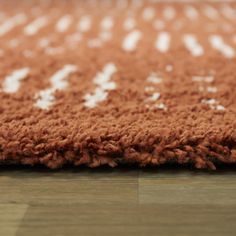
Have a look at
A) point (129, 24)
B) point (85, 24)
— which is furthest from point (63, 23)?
point (129, 24)

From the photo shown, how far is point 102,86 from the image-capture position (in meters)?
0.75

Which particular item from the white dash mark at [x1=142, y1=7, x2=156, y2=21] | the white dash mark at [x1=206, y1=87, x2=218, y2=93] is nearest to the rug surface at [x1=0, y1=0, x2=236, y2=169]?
the white dash mark at [x1=206, y1=87, x2=218, y2=93]

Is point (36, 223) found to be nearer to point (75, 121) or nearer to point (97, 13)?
point (75, 121)

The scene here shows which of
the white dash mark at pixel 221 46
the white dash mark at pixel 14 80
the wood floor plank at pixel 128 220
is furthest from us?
the white dash mark at pixel 221 46

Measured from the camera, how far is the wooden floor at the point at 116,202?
1.33 feet

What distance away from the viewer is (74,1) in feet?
7.12

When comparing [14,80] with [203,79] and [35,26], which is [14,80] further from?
[35,26]

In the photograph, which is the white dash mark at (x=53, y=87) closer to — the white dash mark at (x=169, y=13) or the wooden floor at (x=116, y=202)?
the wooden floor at (x=116, y=202)

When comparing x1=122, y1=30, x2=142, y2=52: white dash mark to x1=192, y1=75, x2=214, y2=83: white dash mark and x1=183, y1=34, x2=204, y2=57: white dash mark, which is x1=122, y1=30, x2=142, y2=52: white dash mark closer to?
x1=183, y1=34, x2=204, y2=57: white dash mark

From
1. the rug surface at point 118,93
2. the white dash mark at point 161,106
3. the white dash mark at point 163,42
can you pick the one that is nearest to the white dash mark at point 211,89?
the rug surface at point 118,93

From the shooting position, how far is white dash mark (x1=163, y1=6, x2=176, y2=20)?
65.1 inches

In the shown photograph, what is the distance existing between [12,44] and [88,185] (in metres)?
0.74

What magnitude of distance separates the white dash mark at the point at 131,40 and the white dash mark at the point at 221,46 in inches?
7.2

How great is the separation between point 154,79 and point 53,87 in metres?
0.17
